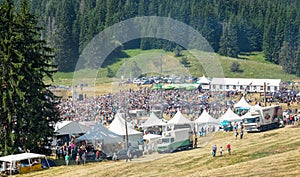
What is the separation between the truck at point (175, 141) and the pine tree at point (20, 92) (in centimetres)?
719

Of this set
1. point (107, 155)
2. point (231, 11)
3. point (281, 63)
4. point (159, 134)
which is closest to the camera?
point (107, 155)

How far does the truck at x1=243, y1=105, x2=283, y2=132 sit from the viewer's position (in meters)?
46.0

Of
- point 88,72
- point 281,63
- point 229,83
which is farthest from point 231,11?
point 88,72

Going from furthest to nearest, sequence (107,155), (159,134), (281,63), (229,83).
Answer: (281,63)
(229,83)
(159,134)
(107,155)

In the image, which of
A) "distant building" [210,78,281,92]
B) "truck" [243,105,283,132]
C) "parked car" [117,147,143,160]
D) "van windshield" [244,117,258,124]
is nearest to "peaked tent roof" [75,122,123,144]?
"parked car" [117,147,143,160]

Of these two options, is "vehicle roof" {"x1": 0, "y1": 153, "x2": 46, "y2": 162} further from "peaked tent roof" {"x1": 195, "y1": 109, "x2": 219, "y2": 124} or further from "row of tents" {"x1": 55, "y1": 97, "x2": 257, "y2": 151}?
"peaked tent roof" {"x1": 195, "y1": 109, "x2": 219, "y2": 124}

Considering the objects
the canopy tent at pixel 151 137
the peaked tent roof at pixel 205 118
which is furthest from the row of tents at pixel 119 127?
the canopy tent at pixel 151 137

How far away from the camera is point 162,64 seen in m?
56.1

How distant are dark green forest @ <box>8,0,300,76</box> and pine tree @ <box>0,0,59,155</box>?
6520 centimetres

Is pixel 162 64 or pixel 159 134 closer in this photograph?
pixel 159 134

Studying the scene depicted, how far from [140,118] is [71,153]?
6.39 m

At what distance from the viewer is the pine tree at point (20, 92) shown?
4016cm

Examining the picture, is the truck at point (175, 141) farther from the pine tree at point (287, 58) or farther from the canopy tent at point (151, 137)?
the pine tree at point (287, 58)

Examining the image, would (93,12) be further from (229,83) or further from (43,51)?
(43,51)
